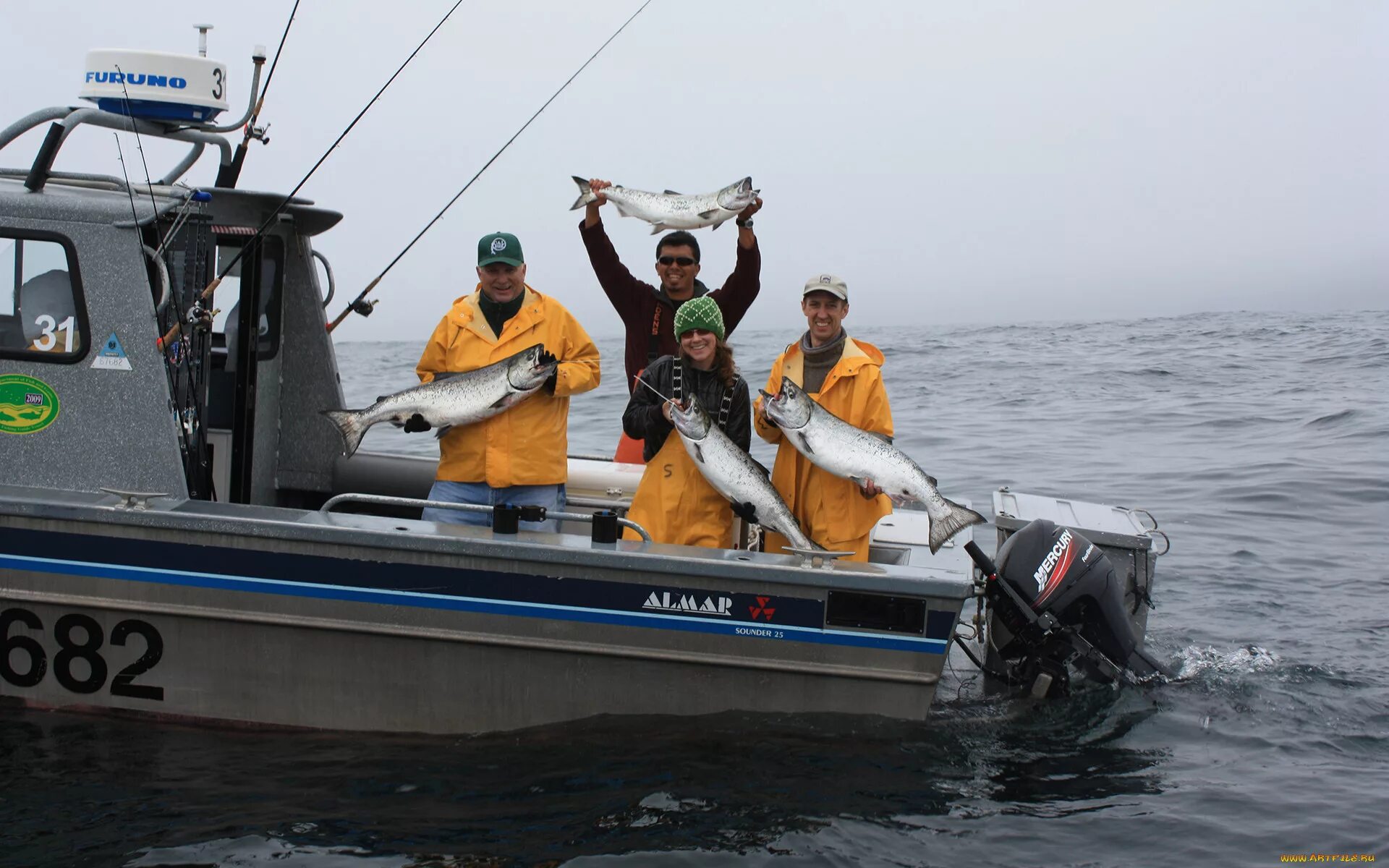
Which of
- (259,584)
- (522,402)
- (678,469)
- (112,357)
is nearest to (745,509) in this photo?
(678,469)

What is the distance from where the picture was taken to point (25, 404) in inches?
188

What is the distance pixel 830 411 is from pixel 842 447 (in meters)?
0.31

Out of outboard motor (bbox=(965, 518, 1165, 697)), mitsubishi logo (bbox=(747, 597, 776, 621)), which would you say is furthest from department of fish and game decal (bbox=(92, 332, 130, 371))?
outboard motor (bbox=(965, 518, 1165, 697))

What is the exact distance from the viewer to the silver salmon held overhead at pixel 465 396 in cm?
482

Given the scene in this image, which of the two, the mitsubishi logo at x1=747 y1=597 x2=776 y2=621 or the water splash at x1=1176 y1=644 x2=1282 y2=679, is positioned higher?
the mitsubishi logo at x1=747 y1=597 x2=776 y2=621

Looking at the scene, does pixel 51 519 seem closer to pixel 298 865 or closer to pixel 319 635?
pixel 319 635

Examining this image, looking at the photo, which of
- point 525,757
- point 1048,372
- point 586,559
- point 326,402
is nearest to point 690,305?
point 586,559

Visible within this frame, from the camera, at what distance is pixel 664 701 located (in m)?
4.69

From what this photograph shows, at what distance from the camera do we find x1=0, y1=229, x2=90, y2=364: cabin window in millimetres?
4758

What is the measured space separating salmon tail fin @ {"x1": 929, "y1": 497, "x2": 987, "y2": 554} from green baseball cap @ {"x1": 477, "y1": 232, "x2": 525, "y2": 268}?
1981 mm

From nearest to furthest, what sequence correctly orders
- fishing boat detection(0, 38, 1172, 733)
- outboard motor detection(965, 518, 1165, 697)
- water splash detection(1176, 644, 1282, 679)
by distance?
fishing boat detection(0, 38, 1172, 733) < outboard motor detection(965, 518, 1165, 697) < water splash detection(1176, 644, 1282, 679)

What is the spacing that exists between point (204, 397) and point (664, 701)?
228 cm

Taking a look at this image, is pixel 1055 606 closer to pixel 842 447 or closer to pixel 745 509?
pixel 842 447

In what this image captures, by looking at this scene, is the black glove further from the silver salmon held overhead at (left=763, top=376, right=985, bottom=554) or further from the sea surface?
the sea surface
